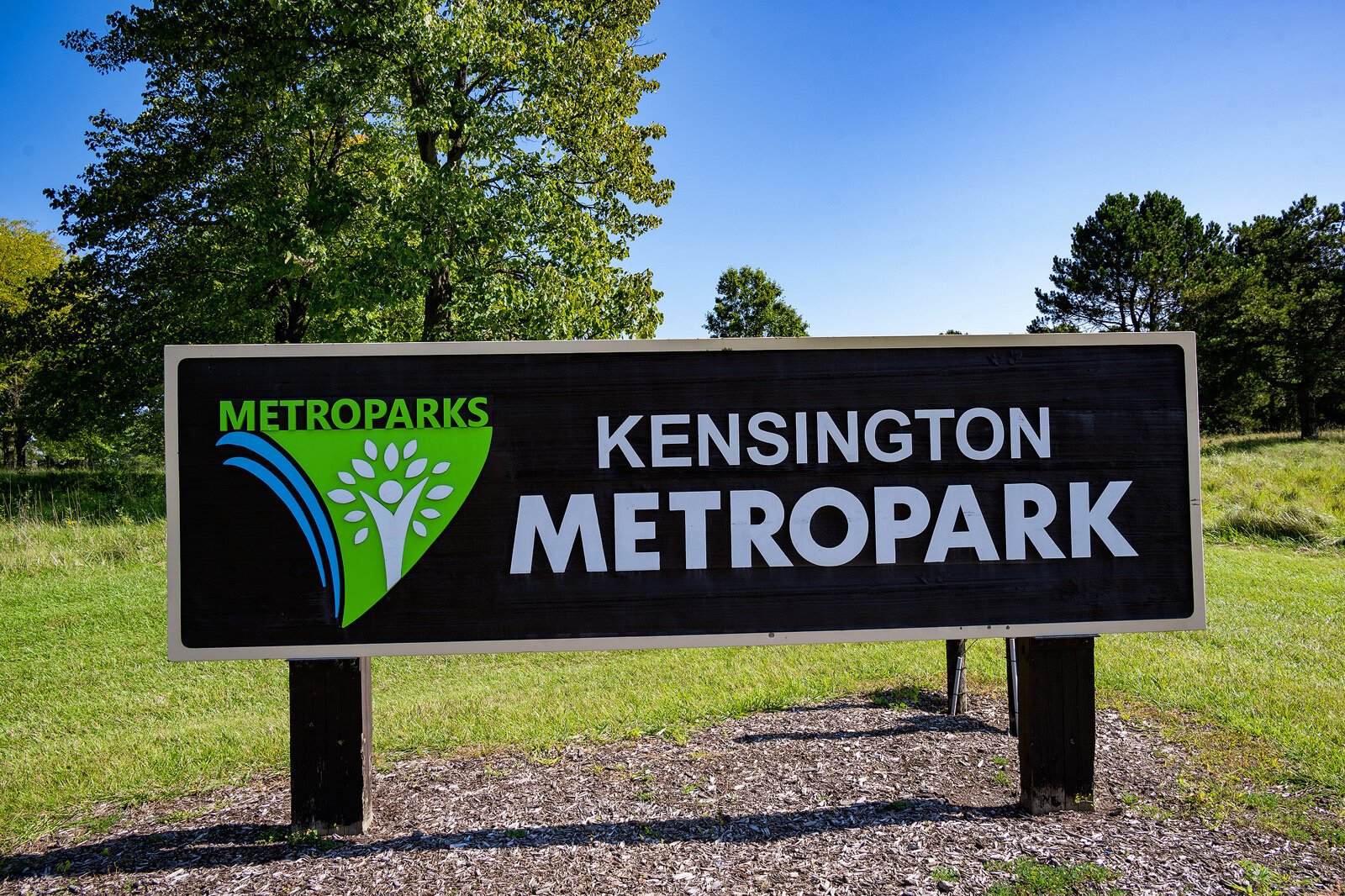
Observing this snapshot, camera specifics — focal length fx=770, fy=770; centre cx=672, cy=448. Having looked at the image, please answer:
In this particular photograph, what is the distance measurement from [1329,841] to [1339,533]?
12689mm

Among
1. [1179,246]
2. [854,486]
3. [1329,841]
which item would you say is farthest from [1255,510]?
[1179,246]

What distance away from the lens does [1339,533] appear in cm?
1288

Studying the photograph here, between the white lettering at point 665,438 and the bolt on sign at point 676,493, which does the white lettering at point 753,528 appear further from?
the white lettering at point 665,438

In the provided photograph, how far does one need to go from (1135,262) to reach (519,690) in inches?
1525

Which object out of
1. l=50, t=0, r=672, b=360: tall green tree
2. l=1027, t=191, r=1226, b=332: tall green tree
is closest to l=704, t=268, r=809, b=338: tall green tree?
l=1027, t=191, r=1226, b=332: tall green tree

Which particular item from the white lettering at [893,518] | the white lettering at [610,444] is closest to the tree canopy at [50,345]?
the white lettering at [610,444]

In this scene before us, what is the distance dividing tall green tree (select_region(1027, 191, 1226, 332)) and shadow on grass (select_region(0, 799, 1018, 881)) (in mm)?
37652

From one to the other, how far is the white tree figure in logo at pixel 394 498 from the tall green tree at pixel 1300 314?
38311 mm

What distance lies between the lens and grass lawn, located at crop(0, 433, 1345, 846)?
14.9ft

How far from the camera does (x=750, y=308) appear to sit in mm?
41531

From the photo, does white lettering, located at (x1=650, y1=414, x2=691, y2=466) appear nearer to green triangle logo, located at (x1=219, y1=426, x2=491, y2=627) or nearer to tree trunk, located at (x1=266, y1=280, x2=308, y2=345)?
green triangle logo, located at (x1=219, y1=426, x2=491, y2=627)

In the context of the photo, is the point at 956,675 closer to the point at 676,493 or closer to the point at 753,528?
the point at 753,528

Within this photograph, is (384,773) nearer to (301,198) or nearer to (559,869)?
(559,869)

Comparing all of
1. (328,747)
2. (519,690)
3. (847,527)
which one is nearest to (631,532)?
(847,527)
